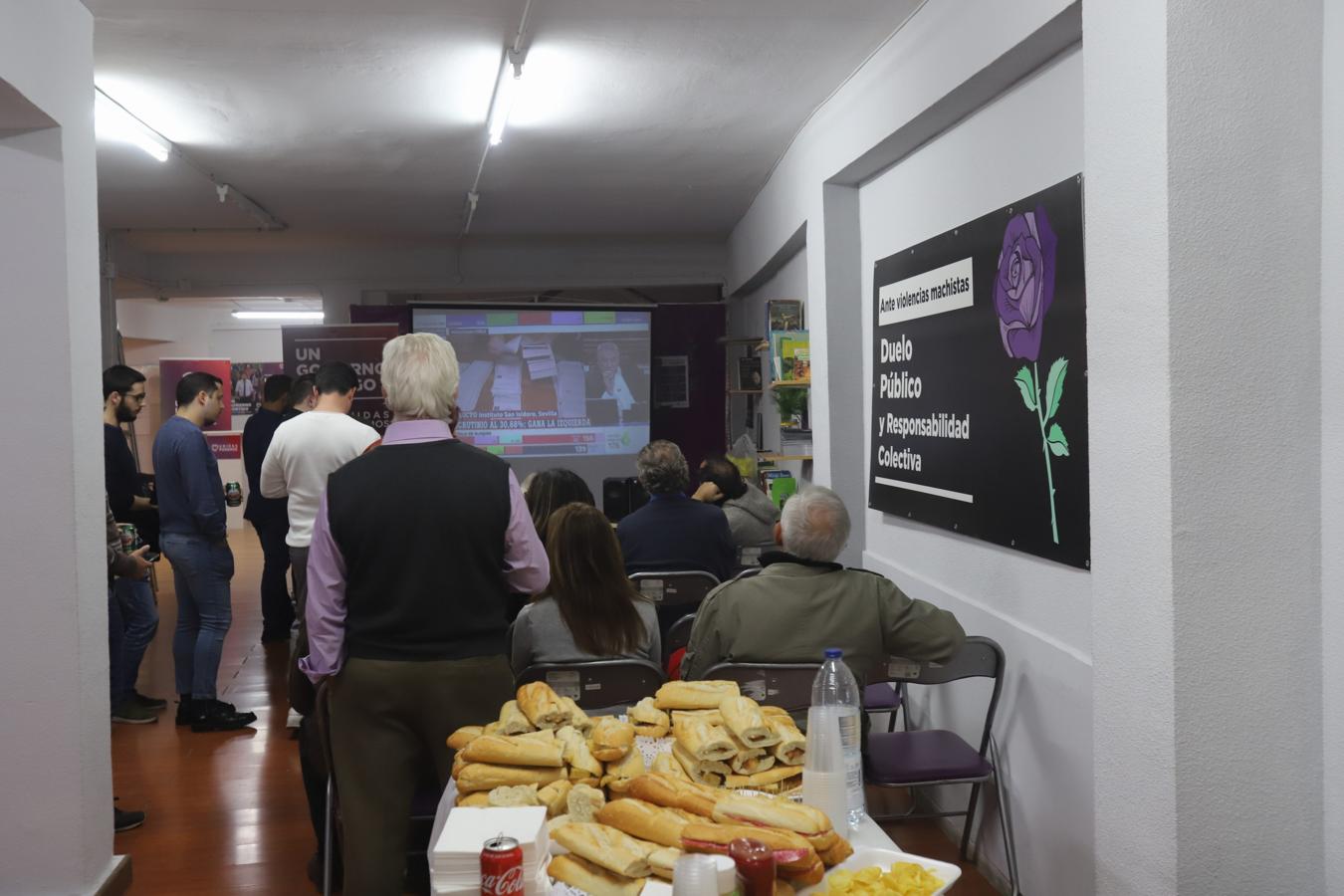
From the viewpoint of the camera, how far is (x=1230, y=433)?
2.05m

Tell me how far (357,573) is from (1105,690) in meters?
1.58

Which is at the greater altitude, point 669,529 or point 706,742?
point 669,529

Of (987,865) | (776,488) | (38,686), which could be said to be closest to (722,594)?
(987,865)

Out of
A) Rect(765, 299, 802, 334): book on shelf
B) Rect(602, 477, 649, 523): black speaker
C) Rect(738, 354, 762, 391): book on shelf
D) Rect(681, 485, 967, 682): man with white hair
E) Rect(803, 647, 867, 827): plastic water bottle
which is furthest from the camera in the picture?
Rect(738, 354, 762, 391): book on shelf

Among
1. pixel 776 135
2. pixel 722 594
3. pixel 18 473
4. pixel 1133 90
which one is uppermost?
pixel 776 135

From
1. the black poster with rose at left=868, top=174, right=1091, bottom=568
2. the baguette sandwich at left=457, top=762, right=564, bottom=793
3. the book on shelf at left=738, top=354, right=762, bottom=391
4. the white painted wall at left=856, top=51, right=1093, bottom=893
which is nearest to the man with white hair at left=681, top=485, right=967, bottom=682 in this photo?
the white painted wall at left=856, top=51, right=1093, bottom=893

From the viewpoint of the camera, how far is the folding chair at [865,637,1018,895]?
9.46 feet

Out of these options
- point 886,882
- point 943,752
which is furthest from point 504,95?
point 886,882

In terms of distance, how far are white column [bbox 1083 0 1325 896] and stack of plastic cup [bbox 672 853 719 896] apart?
116 centimetres

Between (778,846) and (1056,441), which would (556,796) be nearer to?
(778,846)

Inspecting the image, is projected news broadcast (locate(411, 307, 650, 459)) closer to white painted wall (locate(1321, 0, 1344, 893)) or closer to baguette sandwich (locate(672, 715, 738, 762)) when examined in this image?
baguette sandwich (locate(672, 715, 738, 762))

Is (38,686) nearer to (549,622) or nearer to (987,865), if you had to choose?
(549,622)

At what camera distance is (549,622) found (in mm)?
2941

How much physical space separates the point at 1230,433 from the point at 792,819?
44.2 inches
